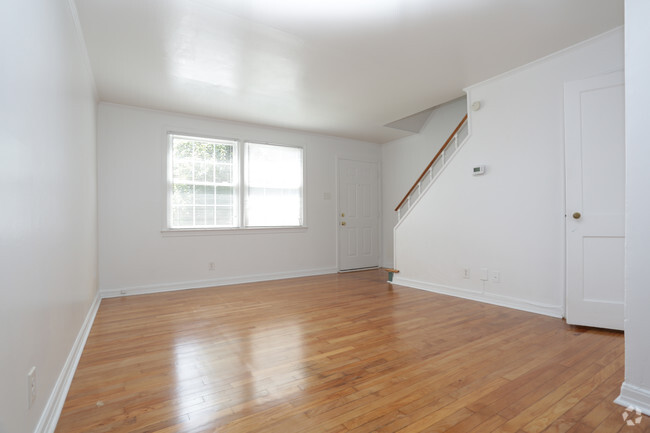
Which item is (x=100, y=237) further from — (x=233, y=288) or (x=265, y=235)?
(x=265, y=235)

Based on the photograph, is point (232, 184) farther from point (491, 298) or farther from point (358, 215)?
point (491, 298)

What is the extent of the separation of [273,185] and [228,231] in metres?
1.14

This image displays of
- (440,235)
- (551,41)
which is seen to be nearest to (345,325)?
(440,235)

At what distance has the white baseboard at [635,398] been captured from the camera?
172cm

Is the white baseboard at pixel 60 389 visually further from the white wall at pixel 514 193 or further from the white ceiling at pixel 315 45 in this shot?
the white wall at pixel 514 193

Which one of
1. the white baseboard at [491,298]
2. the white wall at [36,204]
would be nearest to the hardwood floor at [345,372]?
the white baseboard at [491,298]

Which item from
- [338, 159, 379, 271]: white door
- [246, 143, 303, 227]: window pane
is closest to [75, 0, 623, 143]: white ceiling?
[246, 143, 303, 227]: window pane

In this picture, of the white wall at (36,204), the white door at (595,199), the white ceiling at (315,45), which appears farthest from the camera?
the white door at (595,199)

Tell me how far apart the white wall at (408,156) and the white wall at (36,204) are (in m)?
5.03

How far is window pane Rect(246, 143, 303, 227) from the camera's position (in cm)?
560

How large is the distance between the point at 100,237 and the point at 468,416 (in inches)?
186

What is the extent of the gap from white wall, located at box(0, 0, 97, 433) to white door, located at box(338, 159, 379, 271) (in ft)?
15.2

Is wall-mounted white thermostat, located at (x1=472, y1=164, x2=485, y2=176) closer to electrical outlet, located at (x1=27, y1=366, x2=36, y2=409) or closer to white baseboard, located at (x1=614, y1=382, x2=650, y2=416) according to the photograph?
white baseboard, located at (x1=614, y1=382, x2=650, y2=416)

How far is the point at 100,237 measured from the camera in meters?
4.43
